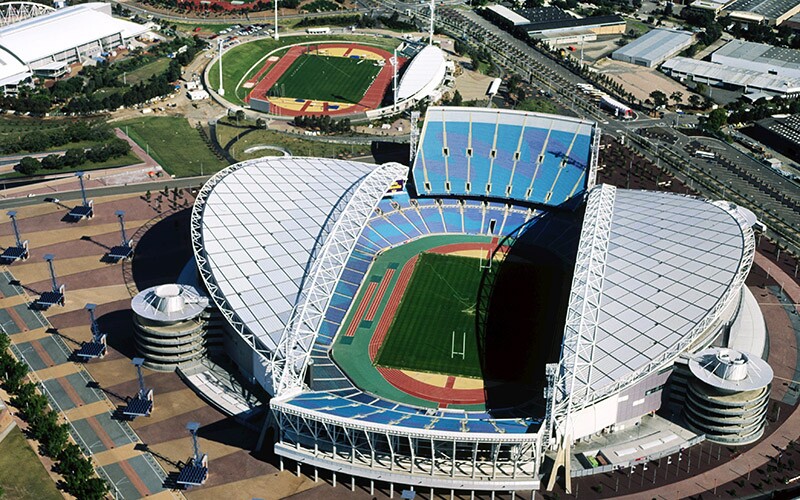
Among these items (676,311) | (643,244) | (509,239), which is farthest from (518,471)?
(509,239)

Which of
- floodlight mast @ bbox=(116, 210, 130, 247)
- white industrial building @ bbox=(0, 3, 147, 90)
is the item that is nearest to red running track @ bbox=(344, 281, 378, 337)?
floodlight mast @ bbox=(116, 210, 130, 247)

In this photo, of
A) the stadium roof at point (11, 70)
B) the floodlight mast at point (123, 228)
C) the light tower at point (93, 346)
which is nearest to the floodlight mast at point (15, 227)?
the floodlight mast at point (123, 228)

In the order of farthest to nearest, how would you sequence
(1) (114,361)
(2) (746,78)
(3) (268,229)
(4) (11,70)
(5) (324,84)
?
(2) (746,78), (5) (324,84), (4) (11,70), (3) (268,229), (1) (114,361)

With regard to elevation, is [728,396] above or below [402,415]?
above

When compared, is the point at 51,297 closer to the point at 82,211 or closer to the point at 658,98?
the point at 82,211

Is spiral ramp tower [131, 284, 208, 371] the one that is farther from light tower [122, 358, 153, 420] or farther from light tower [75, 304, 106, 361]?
light tower [122, 358, 153, 420]

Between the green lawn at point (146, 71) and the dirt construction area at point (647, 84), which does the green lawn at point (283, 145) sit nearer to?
the green lawn at point (146, 71)

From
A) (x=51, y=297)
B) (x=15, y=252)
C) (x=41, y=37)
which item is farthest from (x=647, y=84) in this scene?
(x=51, y=297)
